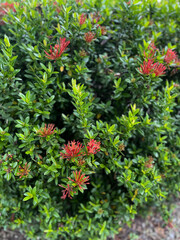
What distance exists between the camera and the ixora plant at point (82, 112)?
2.07 m

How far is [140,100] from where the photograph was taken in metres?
2.36

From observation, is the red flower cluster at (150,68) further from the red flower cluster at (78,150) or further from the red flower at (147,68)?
the red flower cluster at (78,150)

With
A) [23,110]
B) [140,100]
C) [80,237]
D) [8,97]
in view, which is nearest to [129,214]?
[80,237]

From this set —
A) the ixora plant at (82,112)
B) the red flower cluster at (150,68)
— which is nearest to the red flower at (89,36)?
the ixora plant at (82,112)

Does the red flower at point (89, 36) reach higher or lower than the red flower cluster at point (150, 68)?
higher

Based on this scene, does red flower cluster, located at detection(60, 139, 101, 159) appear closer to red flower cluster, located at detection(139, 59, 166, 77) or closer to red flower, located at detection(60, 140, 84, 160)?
red flower, located at detection(60, 140, 84, 160)

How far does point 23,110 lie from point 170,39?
224 centimetres

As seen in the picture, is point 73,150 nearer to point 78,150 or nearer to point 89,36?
point 78,150

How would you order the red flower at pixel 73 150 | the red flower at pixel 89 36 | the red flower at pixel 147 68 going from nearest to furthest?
the red flower at pixel 73 150 → the red flower at pixel 147 68 → the red flower at pixel 89 36

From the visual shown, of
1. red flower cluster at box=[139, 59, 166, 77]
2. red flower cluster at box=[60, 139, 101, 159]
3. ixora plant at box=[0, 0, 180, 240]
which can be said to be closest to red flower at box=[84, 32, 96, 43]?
ixora plant at box=[0, 0, 180, 240]

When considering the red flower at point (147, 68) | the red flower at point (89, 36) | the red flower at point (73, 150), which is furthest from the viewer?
the red flower at point (89, 36)

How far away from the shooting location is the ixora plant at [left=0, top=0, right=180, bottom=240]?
2066 mm

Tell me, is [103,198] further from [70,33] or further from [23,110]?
[70,33]

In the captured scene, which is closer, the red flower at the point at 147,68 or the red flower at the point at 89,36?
the red flower at the point at 147,68
